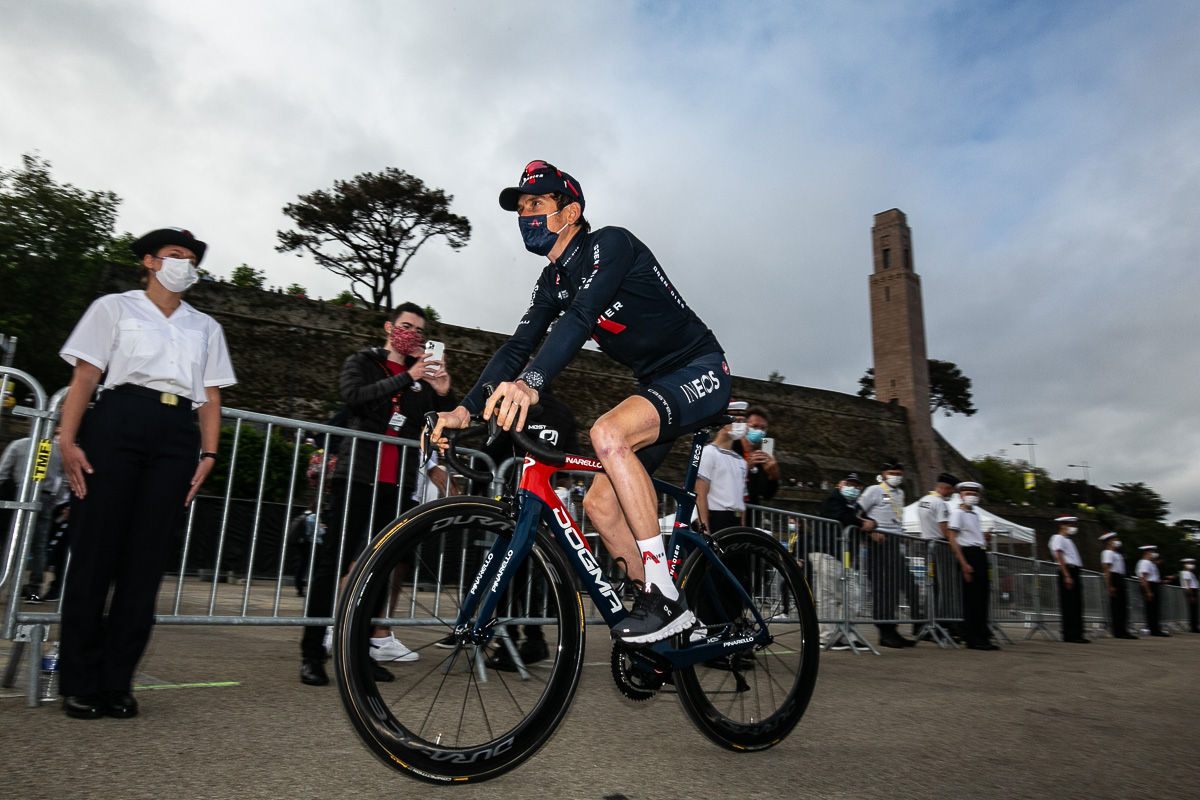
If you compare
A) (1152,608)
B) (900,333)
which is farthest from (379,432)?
(900,333)

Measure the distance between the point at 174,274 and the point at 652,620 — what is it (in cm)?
240

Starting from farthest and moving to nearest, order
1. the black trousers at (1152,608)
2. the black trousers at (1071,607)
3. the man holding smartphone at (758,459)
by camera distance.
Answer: the black trousers at (1152,608)
the black trousers at (1071,607)
the man holding smartphone at (758,459)

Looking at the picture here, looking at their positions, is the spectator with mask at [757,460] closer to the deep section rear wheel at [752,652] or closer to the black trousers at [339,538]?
the black trousers at [339,538]

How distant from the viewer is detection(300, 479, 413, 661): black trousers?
4320mm

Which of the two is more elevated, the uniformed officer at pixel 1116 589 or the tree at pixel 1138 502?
the tree at pixel 1138 502

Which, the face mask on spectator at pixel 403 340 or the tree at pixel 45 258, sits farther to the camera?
the tree at pixel 45 258

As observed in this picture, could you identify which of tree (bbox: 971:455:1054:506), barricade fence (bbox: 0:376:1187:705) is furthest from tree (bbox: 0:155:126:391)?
tree (bbox: 971:455:1054:506)

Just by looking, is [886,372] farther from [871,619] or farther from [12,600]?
[12,600]

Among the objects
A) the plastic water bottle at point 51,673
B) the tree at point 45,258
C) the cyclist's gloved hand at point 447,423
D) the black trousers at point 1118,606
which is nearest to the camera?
the cyclist's gloved hand at point 447,423

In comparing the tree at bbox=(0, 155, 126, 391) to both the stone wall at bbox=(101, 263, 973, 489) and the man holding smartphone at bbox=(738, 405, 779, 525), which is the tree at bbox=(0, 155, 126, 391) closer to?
the stone wall at bbox=(101, 263, 973, 489)

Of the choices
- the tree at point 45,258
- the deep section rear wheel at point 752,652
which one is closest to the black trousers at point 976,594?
the deep section rear wheel at point 752,652

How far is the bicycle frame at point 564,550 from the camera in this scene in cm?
235

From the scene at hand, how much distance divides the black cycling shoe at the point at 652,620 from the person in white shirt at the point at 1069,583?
1171 centimetres

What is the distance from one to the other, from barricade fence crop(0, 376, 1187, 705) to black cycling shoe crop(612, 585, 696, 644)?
0.64 ft
